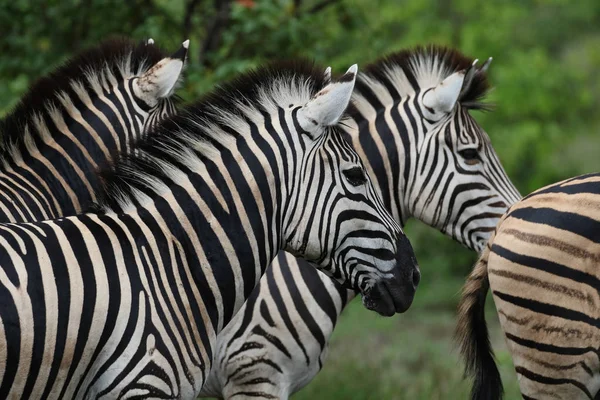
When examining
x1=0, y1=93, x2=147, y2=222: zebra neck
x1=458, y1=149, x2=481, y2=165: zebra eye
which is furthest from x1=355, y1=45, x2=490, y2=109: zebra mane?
x1=0, y1=93, x2=147, y2=222: zebra neck

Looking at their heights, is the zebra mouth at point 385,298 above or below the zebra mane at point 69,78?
below

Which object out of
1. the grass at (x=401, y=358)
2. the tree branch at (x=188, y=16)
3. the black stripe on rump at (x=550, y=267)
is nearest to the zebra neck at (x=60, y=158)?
the black stripe on rump at (x=550, y=267)

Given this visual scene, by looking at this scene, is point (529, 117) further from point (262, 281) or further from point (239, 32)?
point (262, 281)

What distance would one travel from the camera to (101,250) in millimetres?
3438

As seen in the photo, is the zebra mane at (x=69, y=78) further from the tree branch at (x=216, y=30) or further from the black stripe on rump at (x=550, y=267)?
the tree branch at (x=216, y=30)

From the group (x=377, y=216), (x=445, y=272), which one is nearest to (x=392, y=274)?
(x=377, y=216)

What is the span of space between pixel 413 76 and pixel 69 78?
2.32 metres

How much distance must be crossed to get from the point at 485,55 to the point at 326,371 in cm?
794

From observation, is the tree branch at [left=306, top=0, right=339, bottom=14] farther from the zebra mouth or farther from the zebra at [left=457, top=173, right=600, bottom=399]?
the zebra mouth

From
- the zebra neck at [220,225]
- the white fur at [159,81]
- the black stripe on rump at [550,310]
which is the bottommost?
the black stripe on rump at [550,310]

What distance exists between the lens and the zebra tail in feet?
Result: 14.8

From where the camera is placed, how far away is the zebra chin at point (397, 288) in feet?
12.8

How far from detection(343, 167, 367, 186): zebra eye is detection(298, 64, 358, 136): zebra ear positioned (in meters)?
0.24

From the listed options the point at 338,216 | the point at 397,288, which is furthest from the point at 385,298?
the point at 338,216
